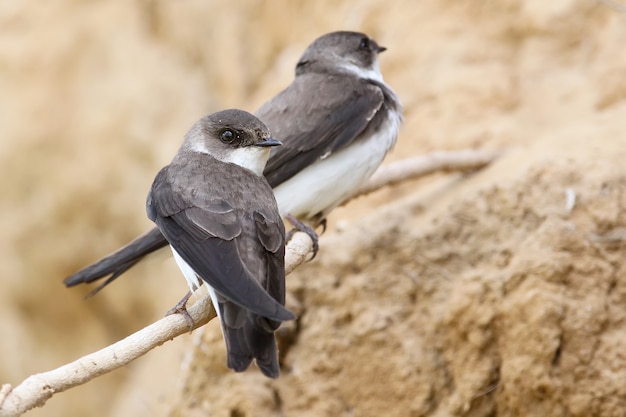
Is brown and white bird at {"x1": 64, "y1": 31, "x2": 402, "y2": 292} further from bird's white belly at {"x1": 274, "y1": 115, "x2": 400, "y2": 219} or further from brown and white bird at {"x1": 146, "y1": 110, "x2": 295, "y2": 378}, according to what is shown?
brown and white bird at {"x1": 146, "y1": 110, "x2": 295, "y2": 378}

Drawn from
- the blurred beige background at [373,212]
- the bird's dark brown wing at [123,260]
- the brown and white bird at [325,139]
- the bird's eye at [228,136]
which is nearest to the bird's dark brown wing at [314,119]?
the brown and white bird at [325,139]

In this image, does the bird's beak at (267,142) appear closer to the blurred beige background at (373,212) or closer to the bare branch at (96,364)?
the bare branch at (96,364)

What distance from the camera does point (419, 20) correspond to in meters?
5.27

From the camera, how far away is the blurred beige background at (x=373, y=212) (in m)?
3.46

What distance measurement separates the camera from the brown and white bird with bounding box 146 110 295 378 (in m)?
2.31

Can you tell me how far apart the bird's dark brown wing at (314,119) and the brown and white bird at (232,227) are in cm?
65

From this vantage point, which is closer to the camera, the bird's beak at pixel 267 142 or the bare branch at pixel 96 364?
the bare branch at pixel 96 364

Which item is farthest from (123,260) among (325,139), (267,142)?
(325,139)

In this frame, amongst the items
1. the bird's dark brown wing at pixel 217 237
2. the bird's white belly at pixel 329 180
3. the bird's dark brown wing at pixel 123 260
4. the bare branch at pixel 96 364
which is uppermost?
the bird's dark brown wing at pixel 217 237

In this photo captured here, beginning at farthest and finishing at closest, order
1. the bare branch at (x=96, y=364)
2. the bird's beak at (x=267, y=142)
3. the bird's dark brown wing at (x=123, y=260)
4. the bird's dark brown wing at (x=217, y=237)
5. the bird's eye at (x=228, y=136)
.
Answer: the bird's dark brown wing at (x=123, y=260)
the bird's eye at (x=228, y=136)
the bird's beak at (x=267, y=142)
the bird's dark brown wing at (x=217, y=237)
the bare branch at (x=96, y=364)

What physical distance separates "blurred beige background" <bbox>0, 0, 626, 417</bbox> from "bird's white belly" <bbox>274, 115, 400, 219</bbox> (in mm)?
243

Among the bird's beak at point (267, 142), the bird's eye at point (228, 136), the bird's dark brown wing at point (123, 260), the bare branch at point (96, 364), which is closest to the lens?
the bare branch at point (96, 364)

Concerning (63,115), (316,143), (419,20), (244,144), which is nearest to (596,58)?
(419,20)

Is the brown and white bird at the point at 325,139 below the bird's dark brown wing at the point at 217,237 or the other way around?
below
